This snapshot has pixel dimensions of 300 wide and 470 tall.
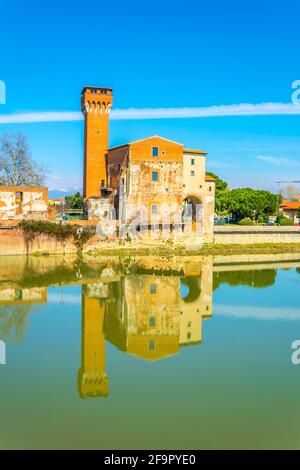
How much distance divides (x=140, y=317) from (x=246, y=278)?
946 centimetres

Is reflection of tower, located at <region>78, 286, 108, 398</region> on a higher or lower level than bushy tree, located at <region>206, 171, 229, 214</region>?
lower

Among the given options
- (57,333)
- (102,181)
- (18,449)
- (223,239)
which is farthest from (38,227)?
(18,449)

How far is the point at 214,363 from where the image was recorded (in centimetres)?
1008

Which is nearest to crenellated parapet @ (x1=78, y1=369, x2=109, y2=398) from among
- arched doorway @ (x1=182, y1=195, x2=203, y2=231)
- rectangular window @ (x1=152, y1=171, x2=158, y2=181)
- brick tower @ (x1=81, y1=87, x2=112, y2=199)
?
rectangular window @ (x1=152, y1=171, x2=158, y2=181)

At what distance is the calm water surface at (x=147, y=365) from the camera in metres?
7.03

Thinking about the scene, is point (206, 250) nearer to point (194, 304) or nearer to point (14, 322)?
point (194, 304)

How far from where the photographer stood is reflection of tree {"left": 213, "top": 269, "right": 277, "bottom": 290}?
21.0 m

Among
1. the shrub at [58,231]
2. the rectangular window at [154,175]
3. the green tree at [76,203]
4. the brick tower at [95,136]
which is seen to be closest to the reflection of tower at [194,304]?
the shrub at [58,231]

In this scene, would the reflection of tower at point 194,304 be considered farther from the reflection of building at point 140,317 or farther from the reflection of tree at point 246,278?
the reflection of tree at point 246,278

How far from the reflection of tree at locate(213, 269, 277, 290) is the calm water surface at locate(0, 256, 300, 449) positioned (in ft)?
2.96

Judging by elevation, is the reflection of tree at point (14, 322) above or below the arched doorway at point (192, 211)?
below

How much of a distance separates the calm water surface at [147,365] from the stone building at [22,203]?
10.4 metres

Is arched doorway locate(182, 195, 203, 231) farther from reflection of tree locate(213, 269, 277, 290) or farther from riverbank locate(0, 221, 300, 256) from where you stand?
reflection of tree locate(213, 269, 277, 290)
